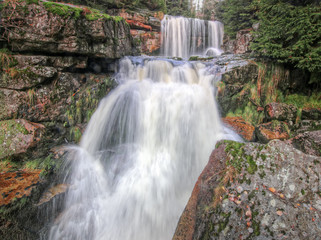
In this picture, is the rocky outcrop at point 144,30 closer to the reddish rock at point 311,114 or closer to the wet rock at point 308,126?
the reddish rock at point 311,114

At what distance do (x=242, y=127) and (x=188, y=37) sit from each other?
38.6 ft

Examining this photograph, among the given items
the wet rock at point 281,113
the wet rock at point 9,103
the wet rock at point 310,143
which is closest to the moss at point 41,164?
the wet rock at point 9,103

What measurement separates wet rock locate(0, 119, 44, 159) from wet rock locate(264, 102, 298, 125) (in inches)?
283

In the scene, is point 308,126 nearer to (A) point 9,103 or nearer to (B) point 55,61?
(B) point 55,61

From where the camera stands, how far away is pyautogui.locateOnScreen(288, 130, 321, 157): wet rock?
10.9 feet

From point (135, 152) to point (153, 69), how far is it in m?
4.15

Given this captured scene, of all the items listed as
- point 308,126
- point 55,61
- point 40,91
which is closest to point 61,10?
point 55,61

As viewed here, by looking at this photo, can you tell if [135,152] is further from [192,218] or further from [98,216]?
[192,218]

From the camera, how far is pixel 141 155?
4.79m

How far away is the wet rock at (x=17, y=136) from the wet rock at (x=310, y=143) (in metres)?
6.46

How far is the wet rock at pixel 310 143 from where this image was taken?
10.9 feet

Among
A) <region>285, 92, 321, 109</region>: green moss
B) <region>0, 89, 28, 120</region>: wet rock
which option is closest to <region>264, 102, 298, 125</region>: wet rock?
<region>285, 92, 321, 109</region>: green moss

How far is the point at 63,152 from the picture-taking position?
4746 mm

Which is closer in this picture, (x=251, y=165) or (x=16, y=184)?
(x=251, y=165)
